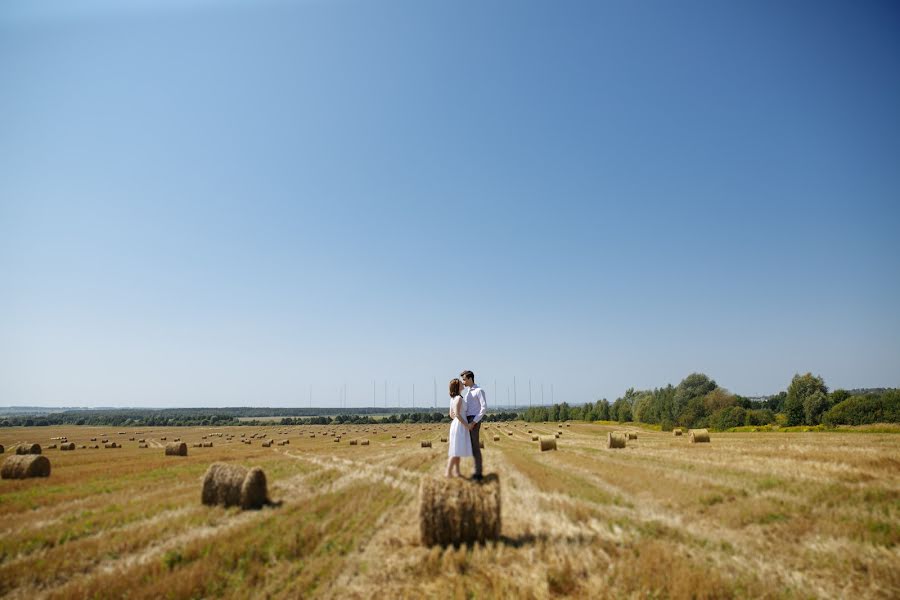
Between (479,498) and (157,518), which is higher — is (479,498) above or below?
above

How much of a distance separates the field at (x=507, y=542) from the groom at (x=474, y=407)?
1.42 m

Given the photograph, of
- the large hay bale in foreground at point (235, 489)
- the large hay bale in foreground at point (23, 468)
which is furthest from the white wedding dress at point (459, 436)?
the large hay bale in foreground at point (23, 468)

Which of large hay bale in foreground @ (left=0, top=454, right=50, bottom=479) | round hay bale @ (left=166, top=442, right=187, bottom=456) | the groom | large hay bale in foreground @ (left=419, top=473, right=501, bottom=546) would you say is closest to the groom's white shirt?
the groom

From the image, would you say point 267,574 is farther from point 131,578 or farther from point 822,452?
point 822,452

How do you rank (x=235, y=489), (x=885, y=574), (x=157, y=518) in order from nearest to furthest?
(x=885, y=574)
(x=157, y=518)
(x=235, y=489)

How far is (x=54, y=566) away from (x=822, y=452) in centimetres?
2357

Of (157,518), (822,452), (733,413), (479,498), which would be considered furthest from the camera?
(733,413)

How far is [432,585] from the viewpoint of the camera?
6250 mm

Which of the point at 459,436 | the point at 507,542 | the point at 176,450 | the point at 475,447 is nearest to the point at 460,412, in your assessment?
the point at 459,436

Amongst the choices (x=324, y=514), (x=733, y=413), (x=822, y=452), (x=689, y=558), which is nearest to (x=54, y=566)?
(x=324, y=514)

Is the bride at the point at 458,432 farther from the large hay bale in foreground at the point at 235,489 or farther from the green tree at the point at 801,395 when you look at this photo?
the green tree at the point at 801,395

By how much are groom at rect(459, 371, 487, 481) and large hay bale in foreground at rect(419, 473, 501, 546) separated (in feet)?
9.67

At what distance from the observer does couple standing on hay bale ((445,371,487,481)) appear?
10.7 metres

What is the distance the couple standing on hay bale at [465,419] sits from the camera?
10.7 m
